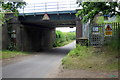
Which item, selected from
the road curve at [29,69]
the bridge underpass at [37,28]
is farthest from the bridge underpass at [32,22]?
the road curve at [29,69]

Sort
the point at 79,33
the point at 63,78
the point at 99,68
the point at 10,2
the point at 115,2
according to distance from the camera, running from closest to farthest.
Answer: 1. the point at 63,78
2. the point at 115,2
3. the point at 99,68
4. the point at 10,2
5. the point at 79,33

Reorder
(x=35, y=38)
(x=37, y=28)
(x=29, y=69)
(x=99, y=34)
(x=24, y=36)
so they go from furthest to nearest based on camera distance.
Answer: (x=37, y=28)
(x=35, y=38)
(x=24, y=36)
(x=99, y=34)
(x=29, y=69)

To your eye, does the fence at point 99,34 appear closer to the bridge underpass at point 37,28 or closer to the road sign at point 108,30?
the road sign at point 108,30

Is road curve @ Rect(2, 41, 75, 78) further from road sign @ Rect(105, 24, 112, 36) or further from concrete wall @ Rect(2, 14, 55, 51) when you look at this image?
concrete wall @ Rect(2, 14, 55, 51)

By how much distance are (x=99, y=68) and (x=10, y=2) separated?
584 centimetres

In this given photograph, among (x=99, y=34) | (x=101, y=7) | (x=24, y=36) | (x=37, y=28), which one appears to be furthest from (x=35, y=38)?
(x=101, y=7)

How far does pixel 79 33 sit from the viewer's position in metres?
20.9

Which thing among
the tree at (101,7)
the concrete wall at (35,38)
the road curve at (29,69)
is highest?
the tree at (101,7)

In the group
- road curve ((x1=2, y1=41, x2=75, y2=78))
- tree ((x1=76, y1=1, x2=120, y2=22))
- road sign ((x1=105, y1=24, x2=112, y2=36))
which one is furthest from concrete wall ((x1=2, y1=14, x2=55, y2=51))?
tree ((x1=76, y1=1, x2=120, y2=22))

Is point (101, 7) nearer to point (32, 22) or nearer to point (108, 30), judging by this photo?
point (108, 30)

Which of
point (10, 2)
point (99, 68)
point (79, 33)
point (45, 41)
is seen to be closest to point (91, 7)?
point (99, 68)

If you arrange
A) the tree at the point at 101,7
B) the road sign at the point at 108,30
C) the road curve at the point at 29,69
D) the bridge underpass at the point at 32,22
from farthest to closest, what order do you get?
the bridge underpass at the point at 32,22 < the road sign at the point at 108,30 < the road curve at the point at 29,69 < the tree at the point at 101,7

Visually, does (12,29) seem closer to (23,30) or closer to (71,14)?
(23,30)

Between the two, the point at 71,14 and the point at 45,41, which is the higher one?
the point at 71,14
